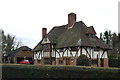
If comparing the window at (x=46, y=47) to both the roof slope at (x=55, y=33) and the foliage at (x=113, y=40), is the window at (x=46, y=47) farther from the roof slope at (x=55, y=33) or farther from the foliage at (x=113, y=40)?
the foliage at (x=113, y=40)

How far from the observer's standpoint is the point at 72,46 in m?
33.0

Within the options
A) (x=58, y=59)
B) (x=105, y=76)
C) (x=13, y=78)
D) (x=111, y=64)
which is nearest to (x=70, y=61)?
(x=58, y=59)

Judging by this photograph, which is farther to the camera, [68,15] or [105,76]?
[68,15]

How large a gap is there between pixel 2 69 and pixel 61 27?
928 inches

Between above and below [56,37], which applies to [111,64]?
below

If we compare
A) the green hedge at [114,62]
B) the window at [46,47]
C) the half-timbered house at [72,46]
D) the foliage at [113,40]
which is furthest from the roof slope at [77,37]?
the foliage at [113,40]

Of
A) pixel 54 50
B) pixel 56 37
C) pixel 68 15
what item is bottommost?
pixel 54 50

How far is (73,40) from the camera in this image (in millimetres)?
34281

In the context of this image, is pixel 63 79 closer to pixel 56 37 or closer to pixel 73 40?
pixel 73 40

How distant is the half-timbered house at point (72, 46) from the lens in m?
33.0

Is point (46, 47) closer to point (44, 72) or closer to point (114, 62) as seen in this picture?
point (114, 62)

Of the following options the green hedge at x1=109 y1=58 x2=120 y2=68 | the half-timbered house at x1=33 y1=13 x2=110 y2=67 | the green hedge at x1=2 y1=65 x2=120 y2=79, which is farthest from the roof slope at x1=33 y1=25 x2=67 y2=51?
the green hedge at x1=2 y1=65 x2=120 y2=79

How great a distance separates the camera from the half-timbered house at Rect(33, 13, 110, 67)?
33031mm

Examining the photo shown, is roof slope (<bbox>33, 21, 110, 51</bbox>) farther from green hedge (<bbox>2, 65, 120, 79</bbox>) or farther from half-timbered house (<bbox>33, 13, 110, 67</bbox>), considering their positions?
green hedge (<bbox>2, 65, 120, 79</bbox>)
